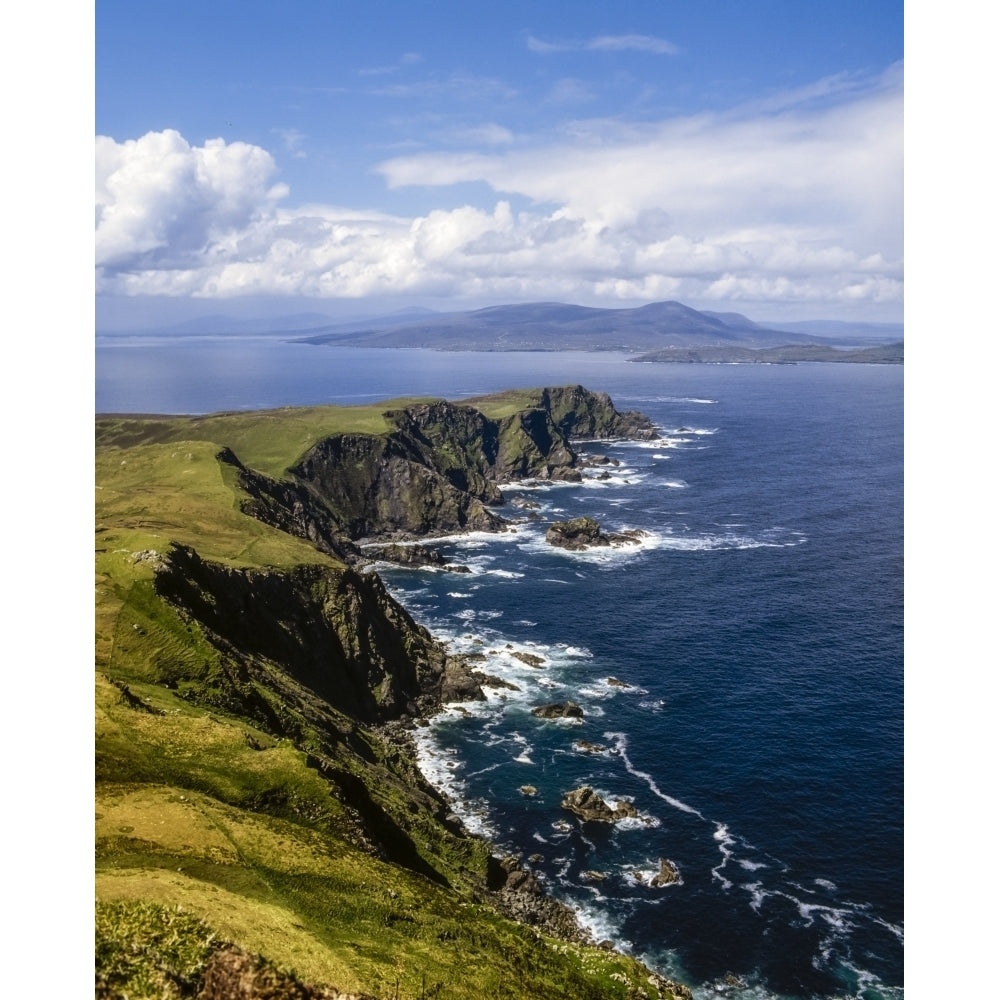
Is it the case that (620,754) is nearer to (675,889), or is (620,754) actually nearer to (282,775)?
(675,889)

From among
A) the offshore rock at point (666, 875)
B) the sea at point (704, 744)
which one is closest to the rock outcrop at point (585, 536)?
the sea at point (704, 744)

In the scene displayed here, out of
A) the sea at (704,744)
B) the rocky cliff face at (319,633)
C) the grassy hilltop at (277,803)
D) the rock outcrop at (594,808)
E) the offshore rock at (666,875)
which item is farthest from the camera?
the rocky cliff face at (319,633)

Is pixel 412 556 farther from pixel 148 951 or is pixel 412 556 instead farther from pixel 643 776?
pixel 148 951

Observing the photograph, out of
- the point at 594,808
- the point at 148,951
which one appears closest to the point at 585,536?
the point at 594,808

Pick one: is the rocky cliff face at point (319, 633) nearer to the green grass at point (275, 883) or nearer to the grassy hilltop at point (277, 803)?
the grassy hilltop at point (277, 803)

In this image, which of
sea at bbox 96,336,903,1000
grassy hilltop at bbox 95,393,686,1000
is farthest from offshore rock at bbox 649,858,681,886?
grassy hilltop at bbox 95,393,686,1000

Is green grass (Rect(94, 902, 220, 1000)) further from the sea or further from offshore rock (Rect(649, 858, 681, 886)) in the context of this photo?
offshore rock (Rect(649, 858, 681, 886))
